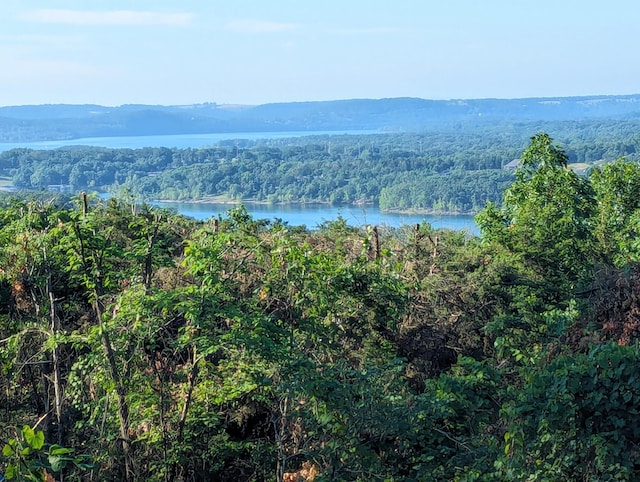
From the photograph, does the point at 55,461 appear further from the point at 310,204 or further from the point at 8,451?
the point at 310,204

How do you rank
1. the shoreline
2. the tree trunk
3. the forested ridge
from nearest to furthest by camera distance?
1. the forested ridge
2. the tree trunk
3. the shoreline

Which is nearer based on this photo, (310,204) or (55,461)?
(55,461)

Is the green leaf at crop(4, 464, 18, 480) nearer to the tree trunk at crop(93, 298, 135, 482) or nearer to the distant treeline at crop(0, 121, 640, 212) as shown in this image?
the tree trunk at crop(93, 298, 135, 482)

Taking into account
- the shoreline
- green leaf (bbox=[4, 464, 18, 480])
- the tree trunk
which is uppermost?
green leaf (bbox=[4, 464, 18, 480])

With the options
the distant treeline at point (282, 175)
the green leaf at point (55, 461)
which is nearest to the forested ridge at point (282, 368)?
the green leaf at point (55, 461)

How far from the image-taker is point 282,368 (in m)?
6.54

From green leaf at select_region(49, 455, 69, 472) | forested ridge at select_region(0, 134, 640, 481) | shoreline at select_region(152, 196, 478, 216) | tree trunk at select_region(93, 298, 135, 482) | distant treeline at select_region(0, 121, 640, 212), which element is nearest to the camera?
green leaf at select_region(49, 455, 69, 472)

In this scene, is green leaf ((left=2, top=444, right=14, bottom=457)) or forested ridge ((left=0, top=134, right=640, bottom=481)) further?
forested ridge ((left=0, top=134, right=640, bottom=481))

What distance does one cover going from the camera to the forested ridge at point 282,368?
5258 mm

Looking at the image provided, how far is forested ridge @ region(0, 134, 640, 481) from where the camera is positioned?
5.26 m

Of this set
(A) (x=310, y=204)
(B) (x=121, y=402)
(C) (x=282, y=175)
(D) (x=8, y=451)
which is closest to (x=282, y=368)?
(B) (x=121, y=402)

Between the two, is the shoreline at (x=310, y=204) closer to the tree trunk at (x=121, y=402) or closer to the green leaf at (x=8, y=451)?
the tree trunk at (x=121, y=402)

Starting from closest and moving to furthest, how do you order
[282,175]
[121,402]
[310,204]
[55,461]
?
[55,461]
[121,402]
[310,204]
[282,175]

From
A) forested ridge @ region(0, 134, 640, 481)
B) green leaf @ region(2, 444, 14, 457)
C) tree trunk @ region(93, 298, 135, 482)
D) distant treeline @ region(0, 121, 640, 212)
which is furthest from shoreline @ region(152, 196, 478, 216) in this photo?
green leaf @ region(2, 444, 14, 457)
